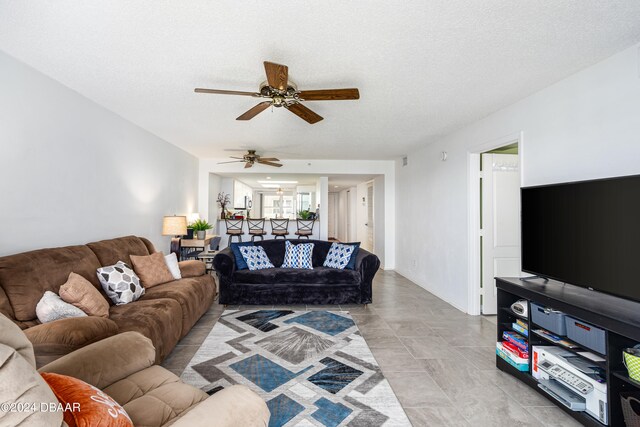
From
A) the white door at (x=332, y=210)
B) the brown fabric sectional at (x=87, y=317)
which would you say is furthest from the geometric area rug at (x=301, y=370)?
the white door at (x=332, y=210)

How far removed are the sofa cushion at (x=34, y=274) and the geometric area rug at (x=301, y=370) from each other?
1.21m

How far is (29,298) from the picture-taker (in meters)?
2.05

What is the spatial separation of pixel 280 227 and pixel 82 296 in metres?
4.97

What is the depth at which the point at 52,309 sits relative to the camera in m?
2.02

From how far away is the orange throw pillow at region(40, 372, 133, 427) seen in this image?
926 millimetres

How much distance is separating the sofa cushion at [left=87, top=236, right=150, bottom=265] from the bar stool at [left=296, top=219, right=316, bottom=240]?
3731mm

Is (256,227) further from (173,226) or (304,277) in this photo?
(304,277)

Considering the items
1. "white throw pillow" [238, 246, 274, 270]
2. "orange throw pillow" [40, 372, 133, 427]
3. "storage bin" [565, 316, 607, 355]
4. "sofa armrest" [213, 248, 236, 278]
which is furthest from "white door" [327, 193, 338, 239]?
"orange throw pillow" [40, 372, 133, 427]

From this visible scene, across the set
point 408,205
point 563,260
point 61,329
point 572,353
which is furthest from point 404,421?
point 408,205

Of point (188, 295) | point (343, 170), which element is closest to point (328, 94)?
point (188, 295)

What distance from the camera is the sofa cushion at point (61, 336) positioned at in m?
1.66

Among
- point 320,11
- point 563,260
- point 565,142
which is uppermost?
point 320,11

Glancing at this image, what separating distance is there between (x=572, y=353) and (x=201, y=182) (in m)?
6.70

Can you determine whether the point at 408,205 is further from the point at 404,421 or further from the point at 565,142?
the point at 404,421
